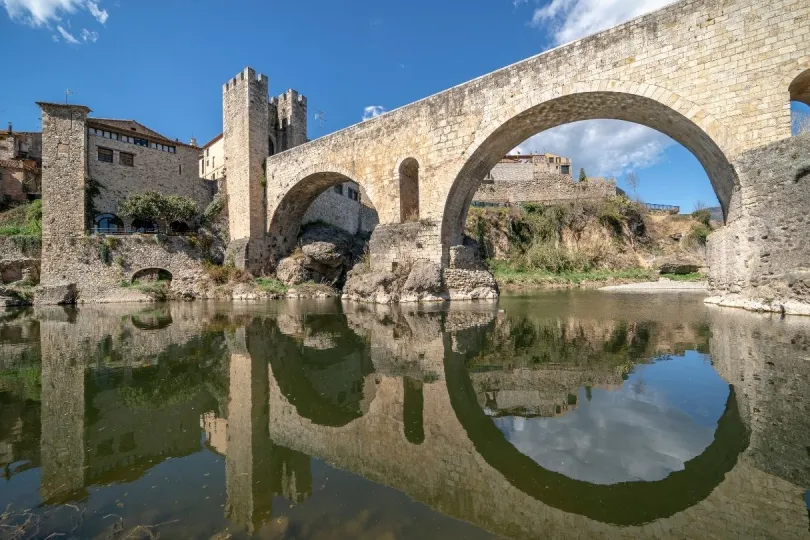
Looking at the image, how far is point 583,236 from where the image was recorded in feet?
91.0

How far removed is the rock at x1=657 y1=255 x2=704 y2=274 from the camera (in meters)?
22.2

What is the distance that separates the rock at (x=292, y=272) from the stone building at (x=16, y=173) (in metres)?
19.7

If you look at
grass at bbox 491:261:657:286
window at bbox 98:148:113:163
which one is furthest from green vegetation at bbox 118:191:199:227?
grass at bbox 491:261:657:286

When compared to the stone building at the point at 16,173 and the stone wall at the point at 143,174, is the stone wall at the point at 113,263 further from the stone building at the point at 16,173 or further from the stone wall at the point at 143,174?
the stone building at the point at 16,173

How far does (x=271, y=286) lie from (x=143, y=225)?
33.9ft

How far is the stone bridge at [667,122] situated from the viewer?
815 cm

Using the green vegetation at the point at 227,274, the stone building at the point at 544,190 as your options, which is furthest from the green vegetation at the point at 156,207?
the stone building at the point at 544,190

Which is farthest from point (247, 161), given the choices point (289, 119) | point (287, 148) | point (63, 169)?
point (63, 169)

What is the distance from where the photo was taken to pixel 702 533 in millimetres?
1816

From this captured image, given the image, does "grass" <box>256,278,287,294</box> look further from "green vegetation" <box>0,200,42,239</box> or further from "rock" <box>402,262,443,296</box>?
"green vegetation" <box>0,200,42,239</box>

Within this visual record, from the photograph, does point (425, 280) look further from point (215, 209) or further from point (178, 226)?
point (178, 226)

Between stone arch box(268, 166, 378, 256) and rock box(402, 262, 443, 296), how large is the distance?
21.4ft

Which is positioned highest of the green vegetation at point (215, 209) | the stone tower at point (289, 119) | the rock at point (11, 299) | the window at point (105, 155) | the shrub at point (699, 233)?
the stone tower at point (289, 119)

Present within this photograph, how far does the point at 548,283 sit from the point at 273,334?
1884 cm
